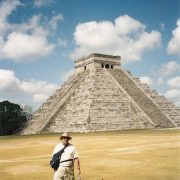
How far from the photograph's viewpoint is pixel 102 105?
5084cm

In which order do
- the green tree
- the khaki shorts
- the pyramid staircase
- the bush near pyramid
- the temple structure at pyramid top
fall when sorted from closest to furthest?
the khaki shorts, the bush near pyramid, the pyramid staircase, the green tree, the temple structure at pyramid top

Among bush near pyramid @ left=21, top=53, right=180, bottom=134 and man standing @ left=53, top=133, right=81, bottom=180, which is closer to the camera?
man standing @ left=53, top=133, right=81, bottom=180

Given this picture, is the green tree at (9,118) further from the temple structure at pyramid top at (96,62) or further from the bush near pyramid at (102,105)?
the temple structure at pyramid top at (96,62)

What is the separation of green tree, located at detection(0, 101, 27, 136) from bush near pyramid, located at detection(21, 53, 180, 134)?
7.08 feet

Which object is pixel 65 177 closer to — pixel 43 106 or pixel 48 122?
pixel 48 122

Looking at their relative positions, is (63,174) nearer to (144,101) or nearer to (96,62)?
(144,101)

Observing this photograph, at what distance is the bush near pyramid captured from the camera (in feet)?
161

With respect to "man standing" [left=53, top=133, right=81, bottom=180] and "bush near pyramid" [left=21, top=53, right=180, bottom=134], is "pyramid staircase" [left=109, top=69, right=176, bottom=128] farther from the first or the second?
"man standing" [left=53, top=133, right=81, bottom=180]

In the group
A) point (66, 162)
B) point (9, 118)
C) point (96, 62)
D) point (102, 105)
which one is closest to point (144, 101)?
point (102, 105)

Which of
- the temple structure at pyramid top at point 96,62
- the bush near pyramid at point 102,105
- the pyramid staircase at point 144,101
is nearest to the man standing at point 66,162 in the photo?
the bush near pyramid at point 102,105

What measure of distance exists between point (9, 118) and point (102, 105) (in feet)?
55.1

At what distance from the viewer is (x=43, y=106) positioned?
206 feet

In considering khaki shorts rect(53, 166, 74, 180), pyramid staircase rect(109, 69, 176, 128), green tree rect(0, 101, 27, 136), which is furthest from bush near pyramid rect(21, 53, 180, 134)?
khaki shorts rect(53, 166, 74, 180)

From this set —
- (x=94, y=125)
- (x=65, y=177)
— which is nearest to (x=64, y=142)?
(x=65, y=177)
